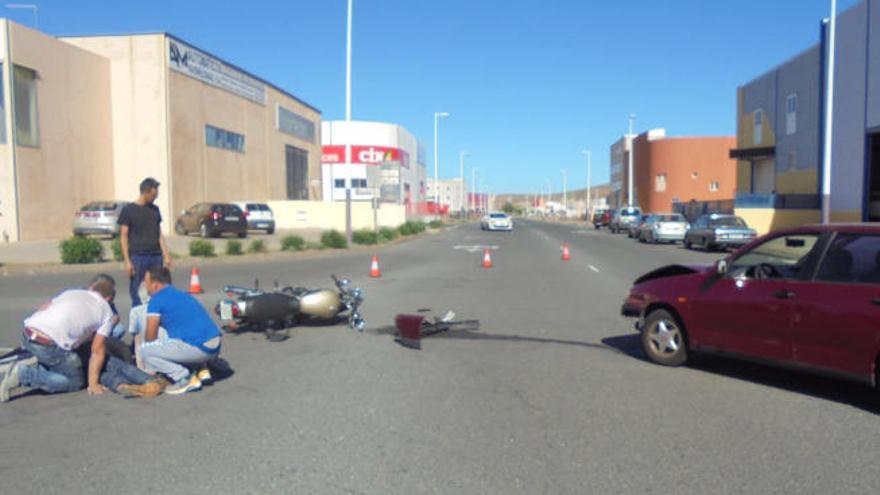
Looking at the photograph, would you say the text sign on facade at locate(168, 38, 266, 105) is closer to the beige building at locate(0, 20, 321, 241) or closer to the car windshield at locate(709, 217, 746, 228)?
the beige building at locate(0, 20, 321, 241)

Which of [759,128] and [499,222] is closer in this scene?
[759,128]

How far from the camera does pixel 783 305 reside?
21.6 feet

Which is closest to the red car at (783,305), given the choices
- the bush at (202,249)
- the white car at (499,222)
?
the bush at (202,249)

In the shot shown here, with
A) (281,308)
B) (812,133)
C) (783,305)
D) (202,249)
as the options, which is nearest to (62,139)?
(202,249)

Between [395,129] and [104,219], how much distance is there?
55.6 meters

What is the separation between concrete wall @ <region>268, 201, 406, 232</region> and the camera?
49.4 meters

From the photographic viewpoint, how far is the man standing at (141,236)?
27.6 feet

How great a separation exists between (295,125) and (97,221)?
96.0ft

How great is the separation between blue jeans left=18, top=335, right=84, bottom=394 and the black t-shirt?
2130mm

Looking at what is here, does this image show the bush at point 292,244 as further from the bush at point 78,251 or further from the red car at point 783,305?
the red car at point 783,305

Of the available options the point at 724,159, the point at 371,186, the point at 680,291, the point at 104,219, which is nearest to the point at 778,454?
the point at 680,291

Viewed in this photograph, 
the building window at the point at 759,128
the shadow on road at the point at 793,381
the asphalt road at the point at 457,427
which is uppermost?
the building window at the point at 759,128

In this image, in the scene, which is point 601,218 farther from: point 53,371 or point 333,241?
point 53,371

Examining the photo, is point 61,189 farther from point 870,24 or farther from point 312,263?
point 870,24
